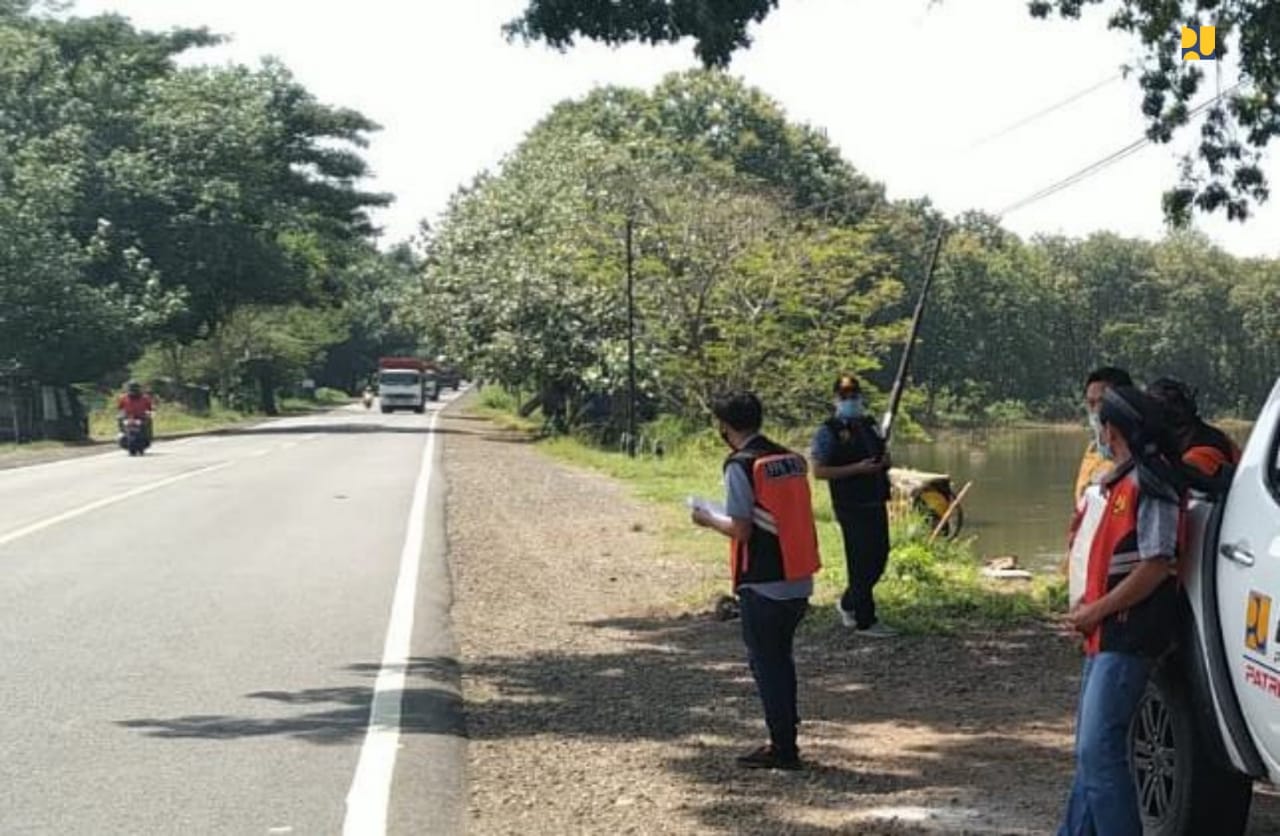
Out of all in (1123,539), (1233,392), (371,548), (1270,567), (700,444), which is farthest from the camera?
(1233,392)

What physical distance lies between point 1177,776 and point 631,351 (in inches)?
1157

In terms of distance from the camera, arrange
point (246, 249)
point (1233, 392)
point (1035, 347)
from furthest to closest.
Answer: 1. point (1035, 347)
2. point (1233, 392)
3. point (246, 249)

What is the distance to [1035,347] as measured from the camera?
68.4m

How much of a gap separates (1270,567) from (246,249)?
4170 centimetres

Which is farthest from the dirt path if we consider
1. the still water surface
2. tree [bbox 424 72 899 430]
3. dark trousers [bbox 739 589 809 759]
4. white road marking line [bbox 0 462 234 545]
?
tree [bbox 424 72 899 430]

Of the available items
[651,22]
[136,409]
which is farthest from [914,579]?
[136,409]

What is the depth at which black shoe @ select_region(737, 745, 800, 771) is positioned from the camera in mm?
6430

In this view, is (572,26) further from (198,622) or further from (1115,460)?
(1115,460)

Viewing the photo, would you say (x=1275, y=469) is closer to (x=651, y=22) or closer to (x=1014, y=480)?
(x=651, y=22)

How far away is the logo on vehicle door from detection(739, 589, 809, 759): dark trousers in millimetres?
2325

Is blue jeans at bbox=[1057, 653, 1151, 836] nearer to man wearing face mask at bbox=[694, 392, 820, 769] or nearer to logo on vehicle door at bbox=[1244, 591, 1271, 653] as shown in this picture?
logo on vehicle door at bbox=[1244, 591, 1271, 653]

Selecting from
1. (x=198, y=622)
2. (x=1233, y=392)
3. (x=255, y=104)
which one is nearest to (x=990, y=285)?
(x=1233, y=392)

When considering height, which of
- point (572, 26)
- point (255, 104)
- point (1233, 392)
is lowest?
point (1233, 392)

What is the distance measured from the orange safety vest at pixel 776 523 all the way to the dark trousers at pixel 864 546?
10.7ft
